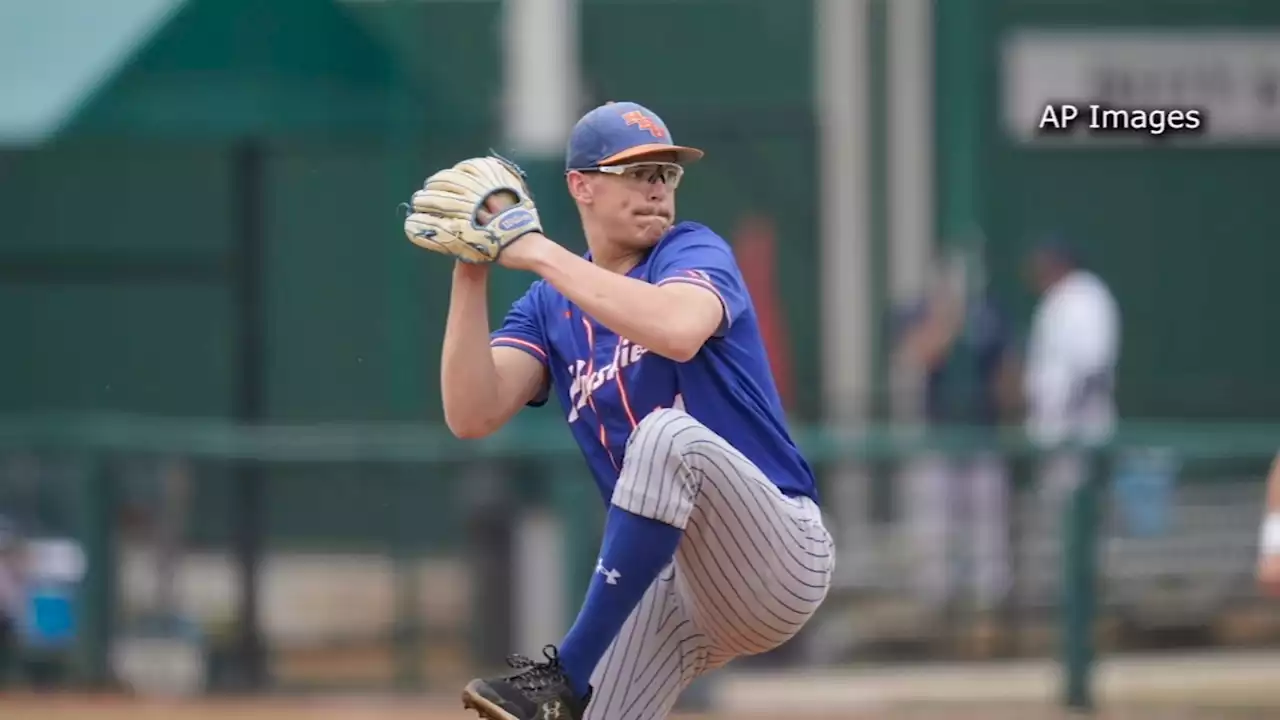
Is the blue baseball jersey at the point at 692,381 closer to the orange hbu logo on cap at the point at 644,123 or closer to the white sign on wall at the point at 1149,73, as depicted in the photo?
the orange hbu logo on cap at the point at 644,123

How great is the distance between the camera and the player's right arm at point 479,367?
4711mm

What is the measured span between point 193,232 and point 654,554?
25.3 ft

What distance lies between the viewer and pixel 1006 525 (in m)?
9.38

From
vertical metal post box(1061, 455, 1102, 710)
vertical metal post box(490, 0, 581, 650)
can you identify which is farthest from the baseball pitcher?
vertical metal post box(490, 0, 581, 650)

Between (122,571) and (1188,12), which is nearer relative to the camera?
(122,571)

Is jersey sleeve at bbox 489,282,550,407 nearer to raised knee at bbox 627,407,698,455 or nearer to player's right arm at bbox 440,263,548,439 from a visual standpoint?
player's right arm at bbox 440,263,548,439

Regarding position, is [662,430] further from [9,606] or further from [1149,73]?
[1149,73]

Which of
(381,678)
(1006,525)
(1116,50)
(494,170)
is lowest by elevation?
(381,678)

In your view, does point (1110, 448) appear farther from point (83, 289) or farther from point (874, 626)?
point (83, 289)

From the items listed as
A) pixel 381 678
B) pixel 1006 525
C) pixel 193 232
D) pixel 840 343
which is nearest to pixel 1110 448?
pixel 1006 525

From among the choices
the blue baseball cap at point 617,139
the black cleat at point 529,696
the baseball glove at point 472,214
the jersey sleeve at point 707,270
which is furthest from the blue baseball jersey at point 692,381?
the black cleat at point 529,696

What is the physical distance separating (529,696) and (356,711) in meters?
5.03

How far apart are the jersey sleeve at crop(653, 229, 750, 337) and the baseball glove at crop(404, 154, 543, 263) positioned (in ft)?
0.96

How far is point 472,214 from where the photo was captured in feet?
14.7
